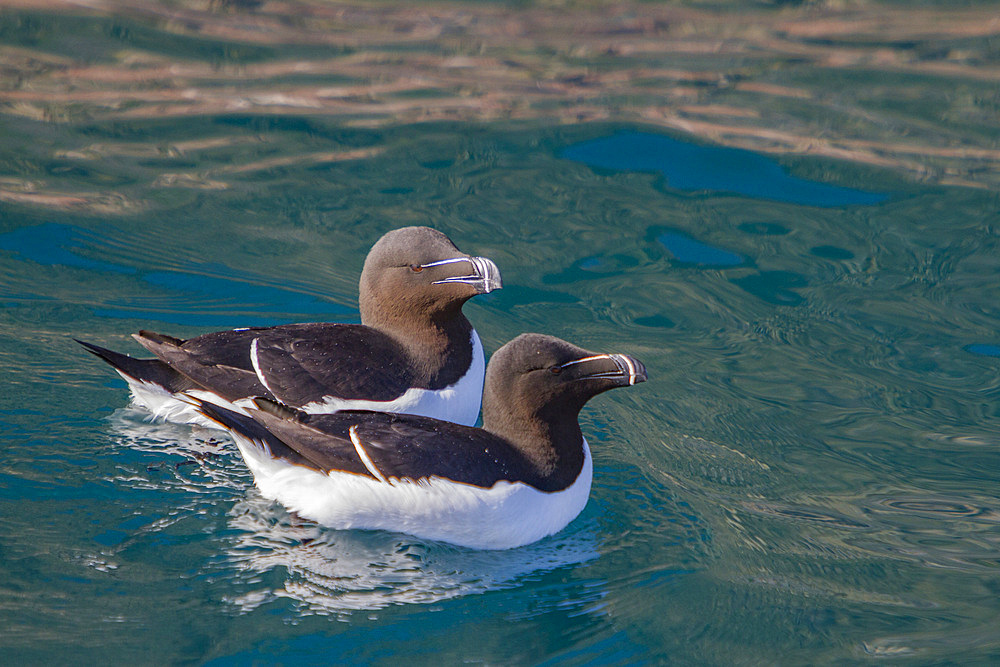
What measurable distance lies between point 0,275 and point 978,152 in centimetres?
758

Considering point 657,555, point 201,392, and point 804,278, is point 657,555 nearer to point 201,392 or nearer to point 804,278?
point 201,392

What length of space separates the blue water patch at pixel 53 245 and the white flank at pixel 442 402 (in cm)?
282

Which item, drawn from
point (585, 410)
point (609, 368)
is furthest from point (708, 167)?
point (609, 368)

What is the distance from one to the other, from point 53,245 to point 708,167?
504 centimetres

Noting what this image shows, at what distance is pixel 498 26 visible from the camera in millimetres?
11250

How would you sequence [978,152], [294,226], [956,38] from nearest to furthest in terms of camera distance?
[294,226], [978,152], [956,38]

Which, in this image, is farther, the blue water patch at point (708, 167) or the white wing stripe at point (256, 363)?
the blue water patch at point (708, 167)

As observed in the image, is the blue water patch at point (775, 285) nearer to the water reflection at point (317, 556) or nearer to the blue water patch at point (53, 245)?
the water reflection at point (317, 556)

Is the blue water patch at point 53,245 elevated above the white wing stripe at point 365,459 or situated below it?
above

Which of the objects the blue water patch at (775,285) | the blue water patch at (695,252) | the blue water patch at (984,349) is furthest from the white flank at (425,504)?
the blue water patch at (984,349)

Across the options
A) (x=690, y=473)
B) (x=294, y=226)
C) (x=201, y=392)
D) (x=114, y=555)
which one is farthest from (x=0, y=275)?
(x=690, y=473)

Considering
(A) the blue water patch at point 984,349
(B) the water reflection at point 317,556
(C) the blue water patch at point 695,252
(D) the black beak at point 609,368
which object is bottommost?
(B) the water reflection at point 317,556

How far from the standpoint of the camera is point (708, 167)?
9.14m

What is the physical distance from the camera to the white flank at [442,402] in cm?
564
